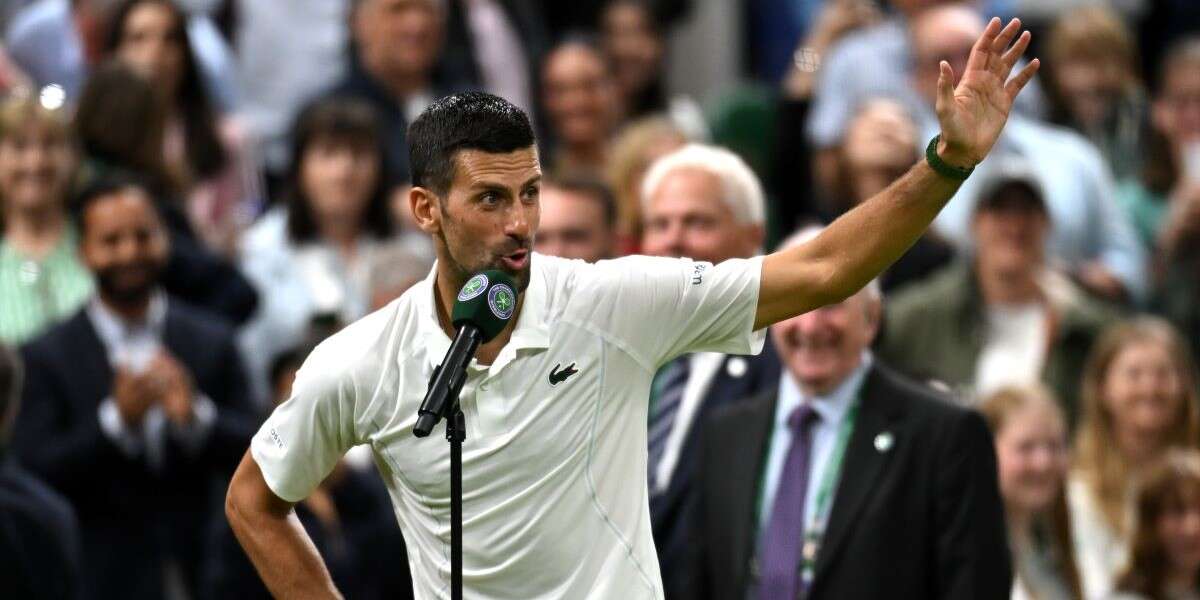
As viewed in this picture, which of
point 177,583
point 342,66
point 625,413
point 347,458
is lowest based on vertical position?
point 177,583

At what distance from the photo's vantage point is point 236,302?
8609 mm

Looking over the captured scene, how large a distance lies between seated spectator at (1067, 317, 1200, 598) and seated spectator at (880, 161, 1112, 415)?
281 millimetres

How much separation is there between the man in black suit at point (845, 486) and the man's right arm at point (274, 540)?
1701 millimetres

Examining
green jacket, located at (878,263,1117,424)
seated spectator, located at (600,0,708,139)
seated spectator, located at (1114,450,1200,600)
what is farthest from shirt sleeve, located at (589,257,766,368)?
seated spectator, located at (600,0,708,139)

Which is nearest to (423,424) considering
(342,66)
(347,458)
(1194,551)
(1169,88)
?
(347,458)

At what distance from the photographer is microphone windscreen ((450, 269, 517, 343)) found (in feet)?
13.4

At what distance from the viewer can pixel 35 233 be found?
325 inches

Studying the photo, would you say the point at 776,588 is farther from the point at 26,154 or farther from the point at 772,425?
the point at 26,154

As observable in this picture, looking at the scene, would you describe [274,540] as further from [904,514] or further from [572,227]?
[572,227]

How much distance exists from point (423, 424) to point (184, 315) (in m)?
4.34

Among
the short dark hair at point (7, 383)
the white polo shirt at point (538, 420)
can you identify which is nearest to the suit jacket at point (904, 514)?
the white polo shirt at point (538, 420)

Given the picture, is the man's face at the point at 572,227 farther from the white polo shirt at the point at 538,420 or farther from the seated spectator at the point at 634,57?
the seated spectator at the point at 634,57

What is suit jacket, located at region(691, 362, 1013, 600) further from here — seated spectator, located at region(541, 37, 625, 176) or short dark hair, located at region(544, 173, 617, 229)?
seated spectator, located at region(541, 37, 625, 176)

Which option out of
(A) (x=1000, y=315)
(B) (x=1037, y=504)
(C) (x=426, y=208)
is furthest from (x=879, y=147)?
(C) (x=426, y=208)
